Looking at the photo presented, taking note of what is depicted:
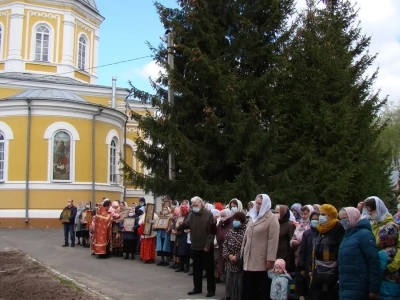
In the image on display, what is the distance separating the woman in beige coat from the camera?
761cm

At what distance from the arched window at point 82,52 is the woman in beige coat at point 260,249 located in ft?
94.9

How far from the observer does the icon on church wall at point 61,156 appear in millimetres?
25314

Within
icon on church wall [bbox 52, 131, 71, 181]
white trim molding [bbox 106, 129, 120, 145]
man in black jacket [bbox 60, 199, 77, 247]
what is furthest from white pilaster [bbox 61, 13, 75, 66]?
man in black jacket [bbox 60, 199, 77, 247]

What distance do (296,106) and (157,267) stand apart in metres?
7.93

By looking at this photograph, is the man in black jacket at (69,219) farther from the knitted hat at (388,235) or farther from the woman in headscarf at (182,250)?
the knitted hat at (388,235)

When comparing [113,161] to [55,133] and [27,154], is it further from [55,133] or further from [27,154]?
[27,154]

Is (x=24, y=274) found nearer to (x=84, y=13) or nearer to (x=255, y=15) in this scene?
(x=255, y=15)

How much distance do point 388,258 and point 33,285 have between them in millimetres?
7384

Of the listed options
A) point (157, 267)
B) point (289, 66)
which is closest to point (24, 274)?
point (157, 267)

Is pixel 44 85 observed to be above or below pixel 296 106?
above

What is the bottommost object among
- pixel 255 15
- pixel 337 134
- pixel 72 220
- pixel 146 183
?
pixel 72 220

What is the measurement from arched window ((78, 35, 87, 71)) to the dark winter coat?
30992mm

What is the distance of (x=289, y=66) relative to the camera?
1667cm

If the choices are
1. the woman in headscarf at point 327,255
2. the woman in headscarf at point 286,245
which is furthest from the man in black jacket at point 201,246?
the woman in headscarf at point 327,255
